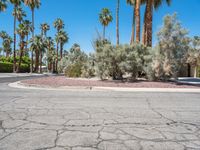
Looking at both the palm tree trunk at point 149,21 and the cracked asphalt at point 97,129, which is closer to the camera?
the cracked asphalt at point 97,129

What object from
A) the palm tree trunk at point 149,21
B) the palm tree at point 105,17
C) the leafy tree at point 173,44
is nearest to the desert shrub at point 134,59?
the leafy tree at point 173,44

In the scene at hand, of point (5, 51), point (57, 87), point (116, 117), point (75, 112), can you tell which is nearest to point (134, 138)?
point (116, 117)

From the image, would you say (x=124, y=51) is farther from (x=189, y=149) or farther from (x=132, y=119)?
(x=189, y=149)

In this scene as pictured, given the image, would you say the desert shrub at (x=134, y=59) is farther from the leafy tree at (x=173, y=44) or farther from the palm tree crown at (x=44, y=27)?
the palm tree crown at (x=44, y=27)

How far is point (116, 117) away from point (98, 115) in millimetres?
614

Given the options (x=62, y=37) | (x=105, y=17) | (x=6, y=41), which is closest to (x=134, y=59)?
(x=105, y=17)

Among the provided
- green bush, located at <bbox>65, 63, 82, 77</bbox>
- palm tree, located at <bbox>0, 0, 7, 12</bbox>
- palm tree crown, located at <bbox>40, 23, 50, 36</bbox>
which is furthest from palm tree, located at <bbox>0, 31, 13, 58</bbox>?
green bush, located at <bbox>65, 63, 82, 77</bbox>

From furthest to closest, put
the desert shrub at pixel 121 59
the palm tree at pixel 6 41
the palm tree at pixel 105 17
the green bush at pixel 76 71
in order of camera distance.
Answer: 1. the palm tree at pixel 6 41
2. the palm tree at pixel 105 17
3. the green bush at pixel 76 71
4. the desert shrub at pixel 121 59

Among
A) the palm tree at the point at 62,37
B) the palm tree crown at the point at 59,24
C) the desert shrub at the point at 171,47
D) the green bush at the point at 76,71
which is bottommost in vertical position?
the green bush at the point at 76,71

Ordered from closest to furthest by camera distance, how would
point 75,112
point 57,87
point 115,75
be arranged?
point 75,112 < point 57,87 < point 115,75

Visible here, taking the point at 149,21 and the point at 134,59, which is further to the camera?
the point at 149,21

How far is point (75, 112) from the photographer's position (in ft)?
26.9

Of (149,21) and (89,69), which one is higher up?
(149,21)

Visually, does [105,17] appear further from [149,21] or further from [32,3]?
[149,21]
